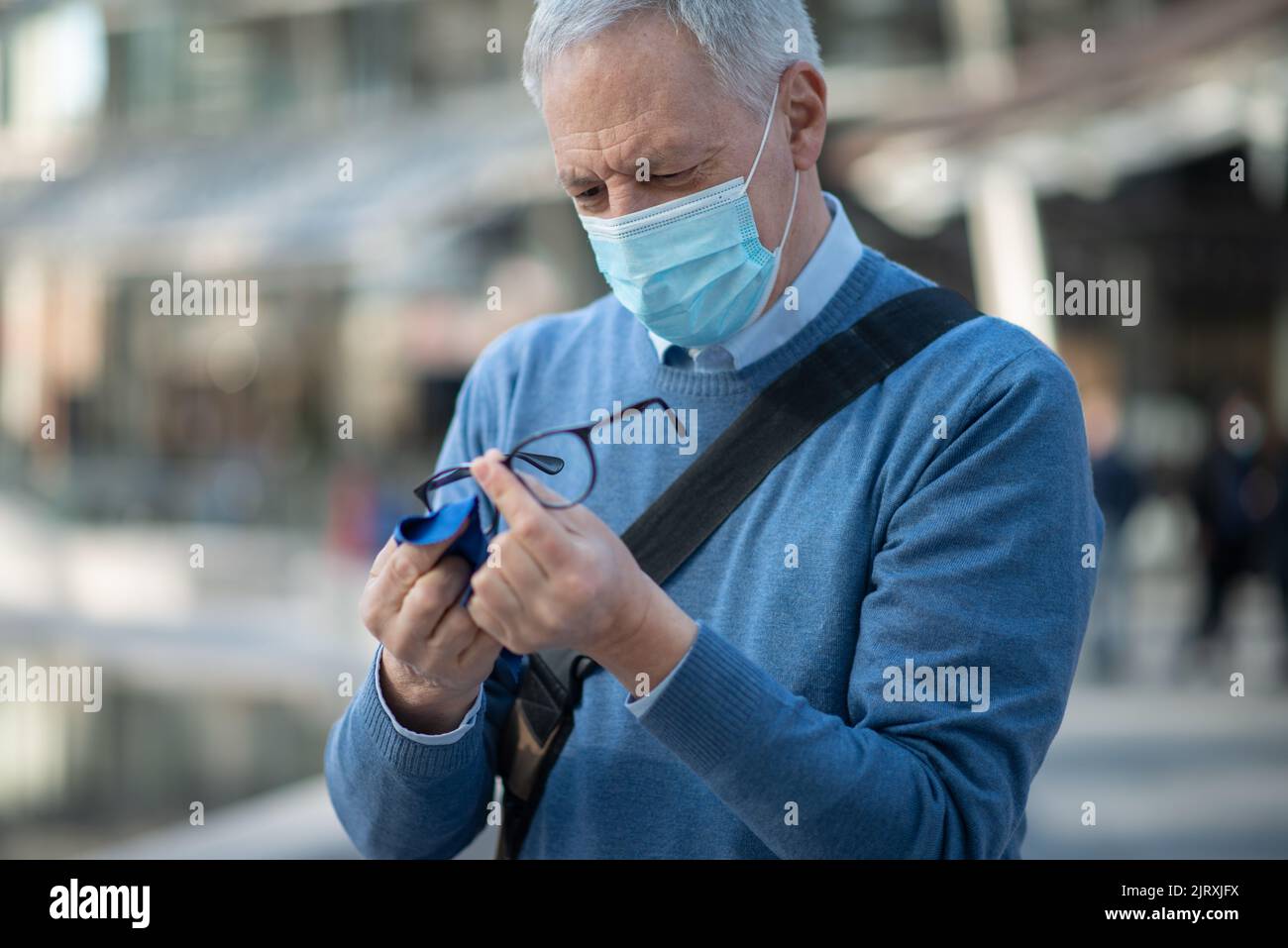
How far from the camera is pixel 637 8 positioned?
66.9 inches

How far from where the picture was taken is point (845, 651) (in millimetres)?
1736

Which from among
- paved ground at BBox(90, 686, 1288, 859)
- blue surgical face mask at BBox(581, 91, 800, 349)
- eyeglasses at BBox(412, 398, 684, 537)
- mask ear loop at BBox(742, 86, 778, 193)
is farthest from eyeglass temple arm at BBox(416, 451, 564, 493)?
paved ground at BBox(90, 686, 1288, 859)

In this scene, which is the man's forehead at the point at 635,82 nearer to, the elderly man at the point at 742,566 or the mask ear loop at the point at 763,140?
the elderly man at the point at 742,566

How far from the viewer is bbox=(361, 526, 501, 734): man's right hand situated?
1519 mm

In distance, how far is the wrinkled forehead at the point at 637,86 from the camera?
1.70 metres

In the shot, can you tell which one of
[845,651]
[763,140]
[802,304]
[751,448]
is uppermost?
[763,140]

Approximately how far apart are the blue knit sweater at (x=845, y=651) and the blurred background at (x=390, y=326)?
1.81m

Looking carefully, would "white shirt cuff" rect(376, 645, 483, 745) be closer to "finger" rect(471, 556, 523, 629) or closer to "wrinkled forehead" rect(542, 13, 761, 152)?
"finger" rect(471, 556, 523, 629)

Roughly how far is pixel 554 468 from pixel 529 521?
30 cm

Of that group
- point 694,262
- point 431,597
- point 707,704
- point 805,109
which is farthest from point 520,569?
point 805,109

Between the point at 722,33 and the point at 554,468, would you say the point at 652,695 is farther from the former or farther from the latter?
the point at 722,33

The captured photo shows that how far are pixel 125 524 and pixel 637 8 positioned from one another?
58.7 feet

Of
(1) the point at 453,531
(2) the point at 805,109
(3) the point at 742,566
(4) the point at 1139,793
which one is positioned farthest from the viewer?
(4) the point at 1139,793

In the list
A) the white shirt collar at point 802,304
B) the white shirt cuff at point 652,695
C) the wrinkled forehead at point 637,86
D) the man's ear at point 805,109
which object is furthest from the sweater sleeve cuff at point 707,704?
the man's ear at point 805,109
